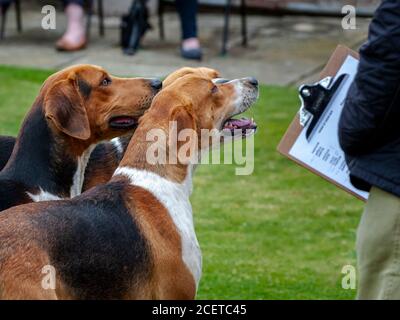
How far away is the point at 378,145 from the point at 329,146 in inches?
28.3

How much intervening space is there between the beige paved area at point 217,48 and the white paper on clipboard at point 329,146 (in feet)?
21.0

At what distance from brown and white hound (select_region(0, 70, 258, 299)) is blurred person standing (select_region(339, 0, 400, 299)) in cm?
92

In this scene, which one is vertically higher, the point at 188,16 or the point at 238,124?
the point at 238,124

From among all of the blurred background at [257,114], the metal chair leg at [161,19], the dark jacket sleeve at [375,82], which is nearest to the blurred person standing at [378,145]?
the dark jacket sleeve at [375,82]

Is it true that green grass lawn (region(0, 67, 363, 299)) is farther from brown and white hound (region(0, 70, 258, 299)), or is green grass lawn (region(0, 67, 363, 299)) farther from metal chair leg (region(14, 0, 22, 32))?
metal chair leg (region(14, 0, 22, 32))

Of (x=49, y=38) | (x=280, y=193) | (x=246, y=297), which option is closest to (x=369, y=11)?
(x=49, y=38)

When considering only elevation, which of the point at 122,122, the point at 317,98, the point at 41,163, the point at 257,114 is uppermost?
the point at 317,98

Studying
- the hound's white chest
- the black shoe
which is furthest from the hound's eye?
the black shoe

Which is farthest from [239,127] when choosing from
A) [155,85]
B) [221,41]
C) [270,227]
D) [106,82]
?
[221,41]

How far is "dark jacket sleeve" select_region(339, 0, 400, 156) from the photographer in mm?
3918

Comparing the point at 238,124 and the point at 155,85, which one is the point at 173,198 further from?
the point at 155,85

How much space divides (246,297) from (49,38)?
7820mm

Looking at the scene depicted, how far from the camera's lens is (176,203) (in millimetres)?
4801

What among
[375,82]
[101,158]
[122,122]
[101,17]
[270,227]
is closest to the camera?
[375,82]
